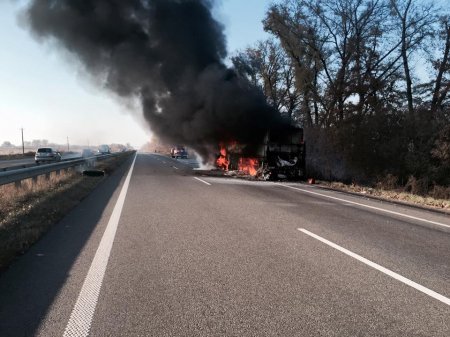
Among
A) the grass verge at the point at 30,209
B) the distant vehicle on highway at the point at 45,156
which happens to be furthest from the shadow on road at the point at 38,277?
the distant vehicle on highway at the point at 45,156

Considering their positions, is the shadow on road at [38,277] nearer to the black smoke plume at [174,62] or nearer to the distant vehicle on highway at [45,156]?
the black smoke plume at [174,62]

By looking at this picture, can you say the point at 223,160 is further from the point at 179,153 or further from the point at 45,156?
the point at 179,153

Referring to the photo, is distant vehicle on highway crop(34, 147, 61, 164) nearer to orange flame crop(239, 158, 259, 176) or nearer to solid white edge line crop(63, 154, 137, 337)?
orange flame crop(239, 158, 259, 176)

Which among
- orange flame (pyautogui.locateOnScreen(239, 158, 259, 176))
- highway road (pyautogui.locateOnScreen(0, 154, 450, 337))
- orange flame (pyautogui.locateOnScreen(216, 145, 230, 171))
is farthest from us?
orange flame (pyautogui.locateOnScreen(216, 145, 230, 171))

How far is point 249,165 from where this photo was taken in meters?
23.1

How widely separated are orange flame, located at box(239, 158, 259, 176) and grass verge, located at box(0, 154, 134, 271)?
30.4 ft

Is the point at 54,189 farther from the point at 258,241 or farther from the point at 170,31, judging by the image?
the point at 170,31

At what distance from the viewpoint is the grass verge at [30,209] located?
6250 mm

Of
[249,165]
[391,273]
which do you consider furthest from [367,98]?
→ [391,273]

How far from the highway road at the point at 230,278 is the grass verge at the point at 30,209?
28 centimetres

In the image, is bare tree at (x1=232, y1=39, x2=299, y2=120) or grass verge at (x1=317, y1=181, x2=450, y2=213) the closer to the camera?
grass verge at (x1=317, y1=181, x2=450, y2=213)

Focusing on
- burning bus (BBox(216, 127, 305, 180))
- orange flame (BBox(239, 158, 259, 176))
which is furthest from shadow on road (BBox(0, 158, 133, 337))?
orange flame (BBox(239, 158, 259, 176))

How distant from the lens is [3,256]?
17.9ft

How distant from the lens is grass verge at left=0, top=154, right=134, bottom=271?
6.25 m
